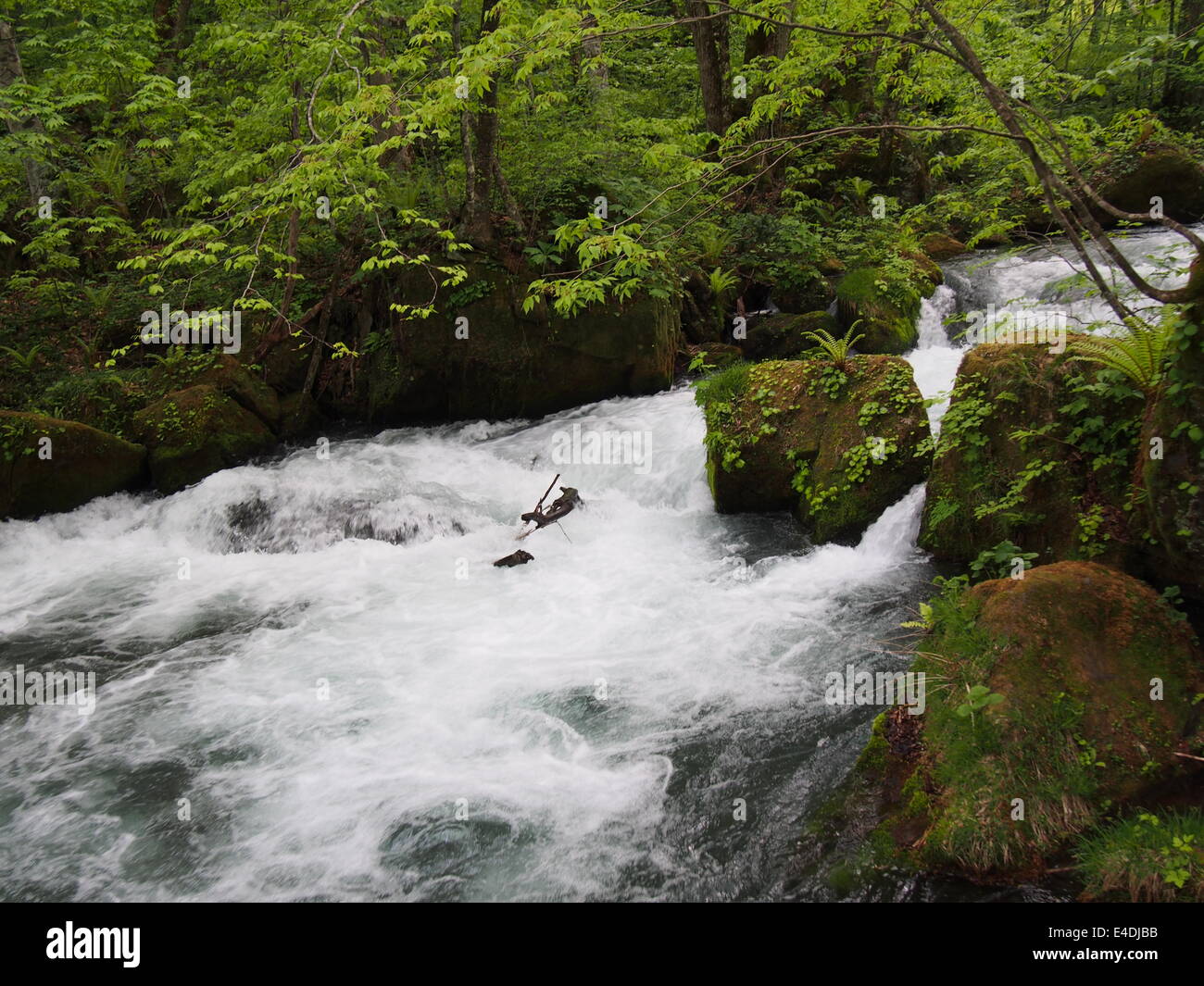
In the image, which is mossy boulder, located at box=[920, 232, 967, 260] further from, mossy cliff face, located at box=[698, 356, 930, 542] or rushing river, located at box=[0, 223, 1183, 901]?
mossy cliff face, located at box=[698, 356, 930, 542]

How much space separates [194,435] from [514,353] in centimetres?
466

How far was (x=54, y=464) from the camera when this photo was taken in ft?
33.0

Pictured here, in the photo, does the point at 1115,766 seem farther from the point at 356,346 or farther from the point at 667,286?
the point at 356,346

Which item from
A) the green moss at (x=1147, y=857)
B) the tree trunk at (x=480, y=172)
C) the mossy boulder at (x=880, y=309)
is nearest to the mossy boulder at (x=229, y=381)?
the tree trunk at (x=480, y=172)

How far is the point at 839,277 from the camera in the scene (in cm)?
1357

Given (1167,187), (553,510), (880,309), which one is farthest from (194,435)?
(1167,187)

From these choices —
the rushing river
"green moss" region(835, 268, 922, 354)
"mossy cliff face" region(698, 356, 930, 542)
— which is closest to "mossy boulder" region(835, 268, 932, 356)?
"green moss" region(835, 268, 922, 354)

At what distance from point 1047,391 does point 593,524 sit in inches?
195

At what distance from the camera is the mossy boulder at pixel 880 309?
1178cm

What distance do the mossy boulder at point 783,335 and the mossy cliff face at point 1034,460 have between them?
5.61 m

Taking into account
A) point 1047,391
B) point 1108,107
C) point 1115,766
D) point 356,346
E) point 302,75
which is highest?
point 1108,107

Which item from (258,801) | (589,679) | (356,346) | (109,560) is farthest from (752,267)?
(258,801)

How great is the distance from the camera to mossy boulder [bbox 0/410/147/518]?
9.88 m
